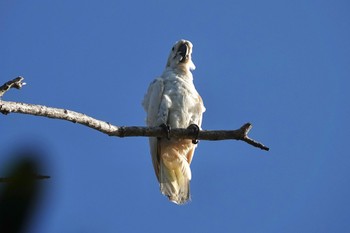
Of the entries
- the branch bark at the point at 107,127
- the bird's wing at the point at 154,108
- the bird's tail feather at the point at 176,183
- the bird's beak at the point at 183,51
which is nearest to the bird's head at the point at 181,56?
the bird's beak at the point at 183,51

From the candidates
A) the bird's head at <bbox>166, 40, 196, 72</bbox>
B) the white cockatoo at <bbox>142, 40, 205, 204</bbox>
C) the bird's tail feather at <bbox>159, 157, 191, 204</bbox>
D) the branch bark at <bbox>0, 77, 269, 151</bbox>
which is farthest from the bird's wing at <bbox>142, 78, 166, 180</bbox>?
the branch bark at <bbox>0, 77, 269, 151</bbox>

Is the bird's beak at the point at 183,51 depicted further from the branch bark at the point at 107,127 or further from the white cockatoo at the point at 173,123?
the branch bark at the point at 107,127

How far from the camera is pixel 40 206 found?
875 millimetres

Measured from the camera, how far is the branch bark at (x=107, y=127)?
331cm

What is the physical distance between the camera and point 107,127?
446 cm

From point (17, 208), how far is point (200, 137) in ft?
14.9

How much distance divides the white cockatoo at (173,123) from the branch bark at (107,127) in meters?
1.00

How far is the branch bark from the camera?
A: 3309 mm

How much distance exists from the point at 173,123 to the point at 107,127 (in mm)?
2266

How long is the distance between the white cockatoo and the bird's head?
32.2 inches

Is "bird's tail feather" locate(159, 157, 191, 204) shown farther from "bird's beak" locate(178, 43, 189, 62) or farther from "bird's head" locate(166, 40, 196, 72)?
"bird's beak" locate(178, 43, 189, 62)

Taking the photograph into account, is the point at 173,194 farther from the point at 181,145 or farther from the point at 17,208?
the point at 17,208

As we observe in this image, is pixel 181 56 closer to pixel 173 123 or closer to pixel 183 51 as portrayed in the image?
pixel 183 51

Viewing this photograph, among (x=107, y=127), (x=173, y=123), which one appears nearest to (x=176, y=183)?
(x=173, y=123)
